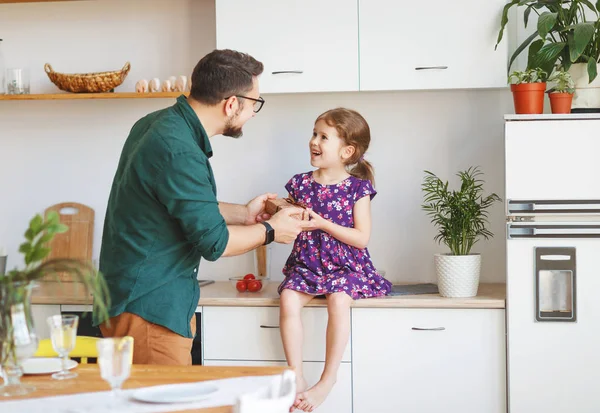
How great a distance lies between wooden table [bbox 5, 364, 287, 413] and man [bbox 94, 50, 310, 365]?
364 mm

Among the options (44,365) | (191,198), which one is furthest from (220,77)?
(44,365)

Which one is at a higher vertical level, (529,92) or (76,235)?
(529,92)

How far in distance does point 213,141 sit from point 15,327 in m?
2.29

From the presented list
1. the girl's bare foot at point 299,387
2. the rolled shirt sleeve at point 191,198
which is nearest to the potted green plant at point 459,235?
the girl's bare foot at point 299,387

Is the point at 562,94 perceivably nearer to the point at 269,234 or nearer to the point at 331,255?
the point at 331,255

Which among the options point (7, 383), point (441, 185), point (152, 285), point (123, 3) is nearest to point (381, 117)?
point (441, 185)

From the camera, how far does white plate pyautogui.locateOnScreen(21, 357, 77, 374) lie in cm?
188

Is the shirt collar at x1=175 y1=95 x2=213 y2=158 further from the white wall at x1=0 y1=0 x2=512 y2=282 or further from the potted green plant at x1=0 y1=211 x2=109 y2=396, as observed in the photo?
the white wall at x1=0 y1=0 x2=512 y2=282

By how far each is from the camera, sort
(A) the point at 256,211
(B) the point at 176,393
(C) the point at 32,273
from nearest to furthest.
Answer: (C) the point at 32,273
(B) the point at 176,393
(A) the point at 256,211

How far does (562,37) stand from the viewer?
10.8ft

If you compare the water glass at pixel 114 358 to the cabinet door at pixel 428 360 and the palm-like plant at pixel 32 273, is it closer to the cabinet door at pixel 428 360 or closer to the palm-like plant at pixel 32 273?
the palm-like plant at pixel 32 273

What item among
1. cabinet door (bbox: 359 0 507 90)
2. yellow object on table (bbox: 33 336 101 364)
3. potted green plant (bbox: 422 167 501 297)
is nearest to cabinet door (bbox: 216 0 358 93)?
cabinet door (bbox: 359 0 507 90)

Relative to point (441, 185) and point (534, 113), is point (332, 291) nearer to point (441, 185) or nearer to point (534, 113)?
point (441, 185)

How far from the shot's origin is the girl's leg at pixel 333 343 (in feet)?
10.2
